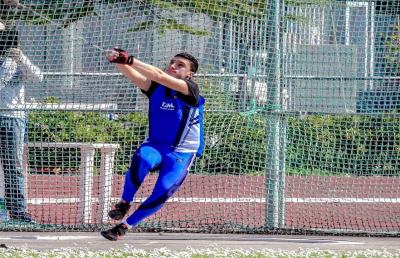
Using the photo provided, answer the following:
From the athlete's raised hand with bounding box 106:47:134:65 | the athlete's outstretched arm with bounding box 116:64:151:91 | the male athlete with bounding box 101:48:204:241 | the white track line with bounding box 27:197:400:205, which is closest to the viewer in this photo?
the athlete's raised hand with bounding box 106:47:134:65

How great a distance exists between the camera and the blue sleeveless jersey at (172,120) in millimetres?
9758

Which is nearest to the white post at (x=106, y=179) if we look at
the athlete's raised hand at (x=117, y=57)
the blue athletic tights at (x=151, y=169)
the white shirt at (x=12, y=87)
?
the white shirt at (x=12, y=87)

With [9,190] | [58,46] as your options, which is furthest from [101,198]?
[58,46]

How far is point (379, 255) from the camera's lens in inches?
395

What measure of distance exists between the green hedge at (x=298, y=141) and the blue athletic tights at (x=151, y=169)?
2844mm

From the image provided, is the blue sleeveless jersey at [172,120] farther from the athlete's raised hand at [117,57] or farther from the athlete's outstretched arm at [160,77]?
the athlete's raised hand at [117,57]

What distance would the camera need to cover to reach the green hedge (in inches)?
496

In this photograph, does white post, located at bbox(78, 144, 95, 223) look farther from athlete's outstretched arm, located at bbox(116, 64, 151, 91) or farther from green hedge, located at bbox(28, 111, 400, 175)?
athlete's outstretched arm, located at bbox(116, 64, 151, 91)

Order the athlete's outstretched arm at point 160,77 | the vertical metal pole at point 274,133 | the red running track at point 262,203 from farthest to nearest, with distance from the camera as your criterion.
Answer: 1. the red running track at point 262,203
2. the vertical metal pole at point 274,133
3. the athlete's outstretched arm at point 160,77

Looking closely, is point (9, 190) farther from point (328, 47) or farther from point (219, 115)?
point (328, 47)

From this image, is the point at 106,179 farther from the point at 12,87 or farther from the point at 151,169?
the point at 151,169

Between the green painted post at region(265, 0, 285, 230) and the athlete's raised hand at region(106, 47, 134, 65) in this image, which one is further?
the green painted post at region(265, 0, 285, 230)

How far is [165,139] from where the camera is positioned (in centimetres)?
975

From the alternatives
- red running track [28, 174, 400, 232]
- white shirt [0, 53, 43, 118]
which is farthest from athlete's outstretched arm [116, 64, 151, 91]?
red running track [28, 174, 400, 232]
